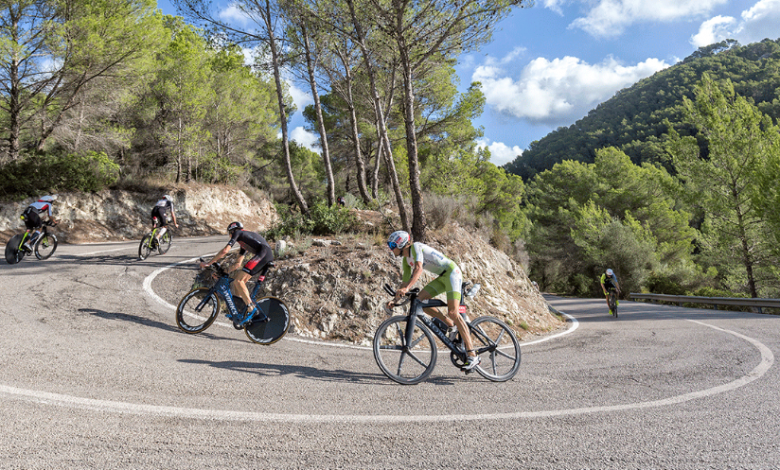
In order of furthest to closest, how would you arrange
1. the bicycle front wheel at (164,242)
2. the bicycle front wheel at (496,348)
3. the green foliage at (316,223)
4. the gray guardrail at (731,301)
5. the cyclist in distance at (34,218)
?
the gray guardrail at (731,301) → the bicycle front wheel at (164,242) → the green foliage at (316,223) → the cyclist in distance at (34,218) → the bicycle front wheel at (496,348)

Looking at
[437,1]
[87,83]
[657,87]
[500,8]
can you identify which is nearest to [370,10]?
[437,1]

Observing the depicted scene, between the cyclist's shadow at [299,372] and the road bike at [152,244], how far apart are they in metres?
8.14

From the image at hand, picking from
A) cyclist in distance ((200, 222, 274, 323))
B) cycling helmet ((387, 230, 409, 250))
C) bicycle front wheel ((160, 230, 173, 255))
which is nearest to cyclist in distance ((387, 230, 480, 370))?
cycling helmet ((387, 230, 409, 250))

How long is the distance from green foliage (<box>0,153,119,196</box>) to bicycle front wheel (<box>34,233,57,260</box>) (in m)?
8.84

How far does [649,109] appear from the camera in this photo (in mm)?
64438

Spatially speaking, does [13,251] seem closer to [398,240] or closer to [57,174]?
[398,240]

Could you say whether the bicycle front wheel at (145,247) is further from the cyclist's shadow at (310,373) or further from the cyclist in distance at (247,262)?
the cyclist's shadow at (310,373)

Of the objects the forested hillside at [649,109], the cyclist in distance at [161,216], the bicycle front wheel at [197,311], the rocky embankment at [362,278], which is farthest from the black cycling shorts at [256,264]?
the forested hillside at [649,109]

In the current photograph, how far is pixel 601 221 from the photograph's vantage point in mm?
30641

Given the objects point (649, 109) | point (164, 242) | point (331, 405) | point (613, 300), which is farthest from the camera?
point (649, 109)

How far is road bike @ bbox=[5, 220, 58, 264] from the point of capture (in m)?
9.81

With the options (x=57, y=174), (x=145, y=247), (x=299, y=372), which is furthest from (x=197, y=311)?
(x=57, y=174)

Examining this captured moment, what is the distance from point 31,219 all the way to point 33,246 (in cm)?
73

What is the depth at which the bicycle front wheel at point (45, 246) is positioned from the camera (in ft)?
34.9
